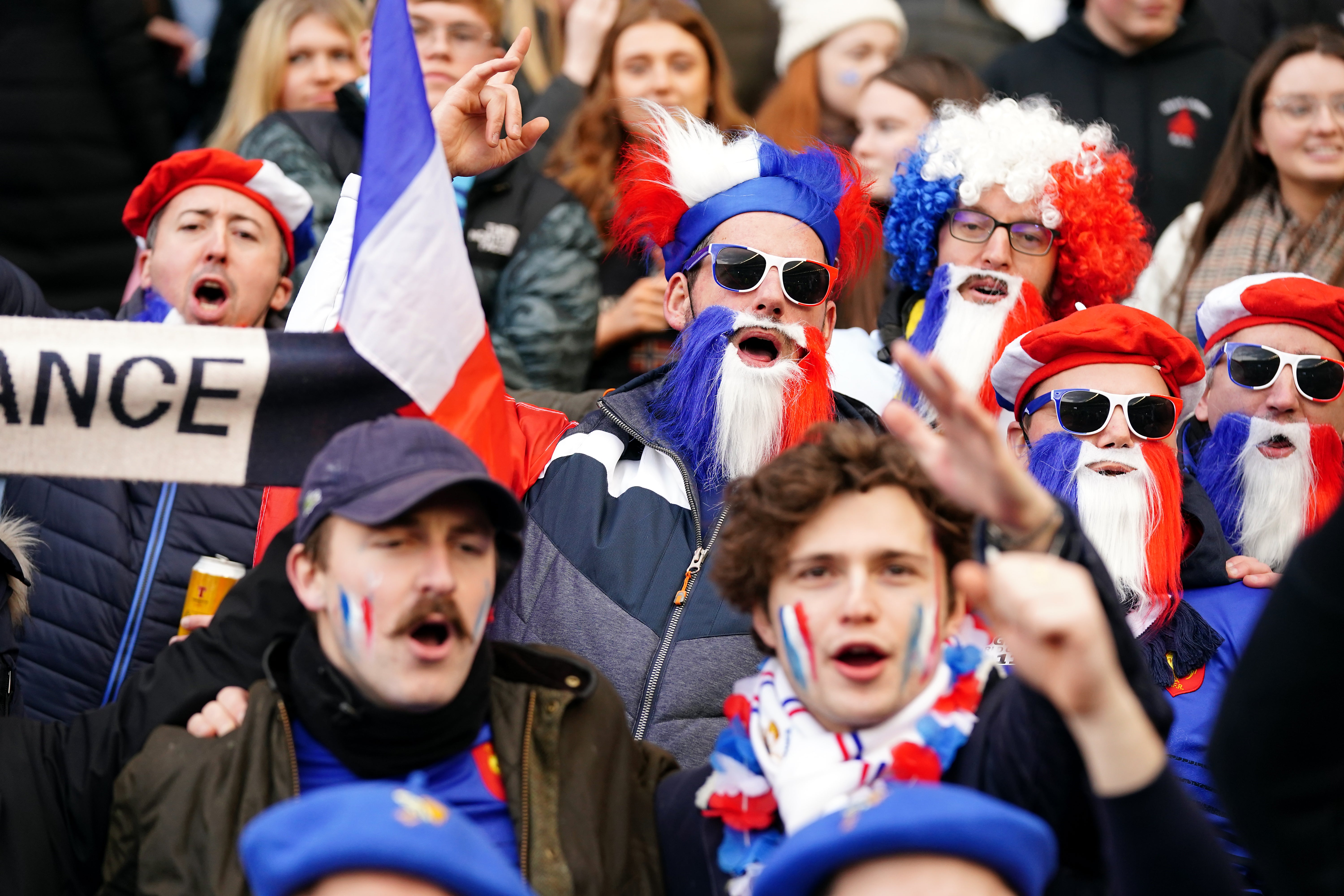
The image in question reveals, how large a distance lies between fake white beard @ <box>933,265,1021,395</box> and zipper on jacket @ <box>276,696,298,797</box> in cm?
265

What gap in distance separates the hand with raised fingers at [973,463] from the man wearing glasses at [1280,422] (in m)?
2.29

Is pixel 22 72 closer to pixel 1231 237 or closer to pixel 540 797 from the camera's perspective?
pixel 540 797

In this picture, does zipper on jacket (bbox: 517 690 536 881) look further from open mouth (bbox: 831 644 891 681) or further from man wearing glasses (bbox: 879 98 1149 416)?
man wearing glasses (bbox: 879 98 1149 416)

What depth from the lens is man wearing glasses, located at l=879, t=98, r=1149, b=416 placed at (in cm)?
499

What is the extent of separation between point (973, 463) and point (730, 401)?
1.89 m

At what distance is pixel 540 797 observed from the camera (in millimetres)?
2916

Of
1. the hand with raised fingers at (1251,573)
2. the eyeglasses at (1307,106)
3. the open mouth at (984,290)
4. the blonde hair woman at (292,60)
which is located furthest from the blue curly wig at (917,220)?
the blonde hair woman at (292,60)

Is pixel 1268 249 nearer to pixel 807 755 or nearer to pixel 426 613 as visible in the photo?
pixel 807 755

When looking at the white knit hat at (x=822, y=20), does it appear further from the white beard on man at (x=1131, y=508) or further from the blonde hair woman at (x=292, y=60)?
the white beard on man at (x=1131, y=508)

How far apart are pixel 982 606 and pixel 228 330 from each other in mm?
1981

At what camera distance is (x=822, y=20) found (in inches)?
265

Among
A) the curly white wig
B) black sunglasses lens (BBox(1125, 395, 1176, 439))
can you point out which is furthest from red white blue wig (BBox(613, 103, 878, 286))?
black sunglasses lens (BBox(1125, 395, 1176, 439))

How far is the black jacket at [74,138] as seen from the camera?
18.8 ft

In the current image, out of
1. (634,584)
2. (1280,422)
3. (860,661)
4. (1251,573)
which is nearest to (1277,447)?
(1280,422)
